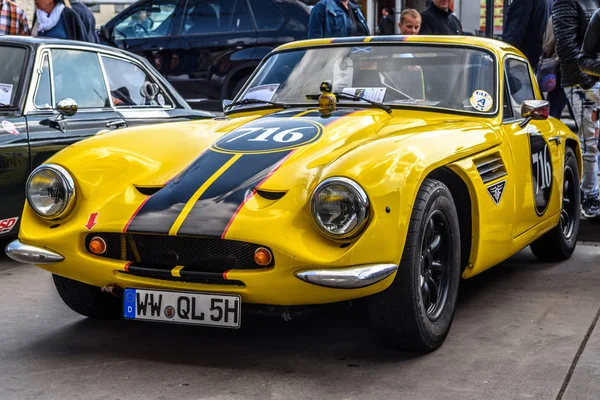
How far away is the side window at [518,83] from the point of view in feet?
18.5

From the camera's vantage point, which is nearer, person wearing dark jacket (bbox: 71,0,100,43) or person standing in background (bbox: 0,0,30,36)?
person standing in background (bbox: 0,0,30,36)

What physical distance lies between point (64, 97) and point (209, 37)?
578 centimetres

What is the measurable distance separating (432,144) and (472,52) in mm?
1313

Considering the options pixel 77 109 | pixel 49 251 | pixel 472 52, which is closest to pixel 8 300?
pixel 49 251

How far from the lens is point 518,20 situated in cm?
924

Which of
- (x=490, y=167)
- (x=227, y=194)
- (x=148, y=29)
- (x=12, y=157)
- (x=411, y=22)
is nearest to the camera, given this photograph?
(x=227, y=194)

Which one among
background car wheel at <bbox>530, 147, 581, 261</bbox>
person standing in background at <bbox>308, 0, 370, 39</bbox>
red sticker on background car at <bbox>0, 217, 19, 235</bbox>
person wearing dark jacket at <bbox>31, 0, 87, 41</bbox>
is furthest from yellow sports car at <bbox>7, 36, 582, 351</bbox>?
person standing in background at <bbox>308, 0, 370, 39</bbox>

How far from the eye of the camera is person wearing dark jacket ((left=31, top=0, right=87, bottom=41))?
9.28 m

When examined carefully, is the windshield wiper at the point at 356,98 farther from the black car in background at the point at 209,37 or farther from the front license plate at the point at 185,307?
the black car in background at the point at 209,37

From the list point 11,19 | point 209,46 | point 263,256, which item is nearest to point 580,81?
point 263,256

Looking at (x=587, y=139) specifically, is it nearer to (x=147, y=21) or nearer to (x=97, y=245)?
(x=97, y=245)

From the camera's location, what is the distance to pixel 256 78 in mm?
5672

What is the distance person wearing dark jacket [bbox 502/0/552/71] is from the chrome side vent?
4.65 m

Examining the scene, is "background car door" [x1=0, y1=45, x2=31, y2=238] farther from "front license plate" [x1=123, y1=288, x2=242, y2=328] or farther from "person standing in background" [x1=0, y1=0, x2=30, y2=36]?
"person standing in background" [x1=0, y1=0, x2=30, y2=36]
